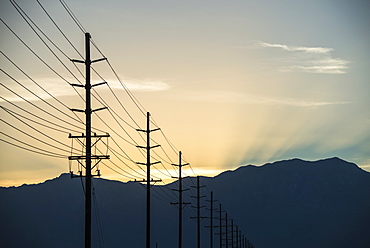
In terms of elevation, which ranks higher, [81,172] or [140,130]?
[140,130]

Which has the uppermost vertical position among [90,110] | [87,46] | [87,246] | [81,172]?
A: [87,46]

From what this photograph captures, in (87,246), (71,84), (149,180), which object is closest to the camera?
(87,246)

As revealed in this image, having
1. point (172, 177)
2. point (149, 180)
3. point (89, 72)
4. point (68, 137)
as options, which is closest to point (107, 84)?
point (89, 72)

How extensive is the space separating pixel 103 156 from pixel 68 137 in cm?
273

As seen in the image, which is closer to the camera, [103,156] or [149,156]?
[103,156]

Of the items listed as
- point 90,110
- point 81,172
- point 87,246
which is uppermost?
point 90,110

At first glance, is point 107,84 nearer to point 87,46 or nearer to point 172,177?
point 87,46

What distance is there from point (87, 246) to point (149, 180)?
2043 cm

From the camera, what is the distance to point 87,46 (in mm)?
40969

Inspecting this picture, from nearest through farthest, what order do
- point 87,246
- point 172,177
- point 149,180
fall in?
1. point 87,246
2. point 149,180
3. point 172,177

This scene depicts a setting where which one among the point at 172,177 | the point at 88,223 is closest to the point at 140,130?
the point at 172,177

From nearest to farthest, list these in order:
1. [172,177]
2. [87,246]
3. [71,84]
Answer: [87,246]
[71,84]
[172,177]

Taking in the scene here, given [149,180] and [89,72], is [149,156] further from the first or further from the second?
[89,72]

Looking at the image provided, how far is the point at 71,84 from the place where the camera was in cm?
3956
